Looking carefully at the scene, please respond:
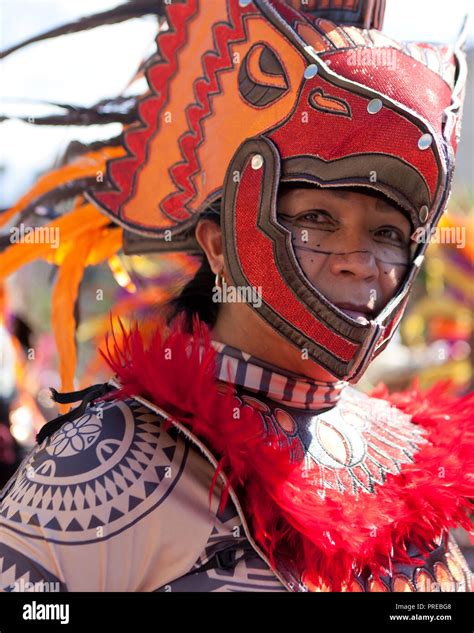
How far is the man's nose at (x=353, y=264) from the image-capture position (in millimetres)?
1810

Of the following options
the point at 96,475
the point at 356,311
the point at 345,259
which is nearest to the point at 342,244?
the point at 345,259

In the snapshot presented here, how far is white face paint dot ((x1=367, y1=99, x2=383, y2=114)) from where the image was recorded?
5.88ft

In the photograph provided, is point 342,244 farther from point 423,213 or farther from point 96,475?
point 96,475

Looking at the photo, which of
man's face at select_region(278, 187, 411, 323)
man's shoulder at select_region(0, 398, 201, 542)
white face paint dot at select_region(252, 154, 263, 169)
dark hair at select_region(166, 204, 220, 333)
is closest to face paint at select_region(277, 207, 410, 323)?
man's face at select_region(278, 187, 411, 323)

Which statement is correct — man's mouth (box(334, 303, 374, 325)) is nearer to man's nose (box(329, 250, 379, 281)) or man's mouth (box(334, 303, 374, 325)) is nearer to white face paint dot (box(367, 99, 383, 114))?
man's nose (box(329, 250, 379, 281))

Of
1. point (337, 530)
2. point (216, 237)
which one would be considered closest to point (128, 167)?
point (216, 237)

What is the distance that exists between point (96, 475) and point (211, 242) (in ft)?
2.12

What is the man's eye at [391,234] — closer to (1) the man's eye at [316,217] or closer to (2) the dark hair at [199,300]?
(1) the man's eye at [316,217]

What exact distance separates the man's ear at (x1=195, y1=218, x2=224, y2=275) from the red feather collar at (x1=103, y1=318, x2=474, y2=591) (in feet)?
0.56

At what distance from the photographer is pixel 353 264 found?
1.81 m

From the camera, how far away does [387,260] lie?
189 centimetres

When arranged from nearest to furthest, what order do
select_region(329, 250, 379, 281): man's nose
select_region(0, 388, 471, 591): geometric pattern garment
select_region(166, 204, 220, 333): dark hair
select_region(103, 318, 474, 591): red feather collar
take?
select_region(0, 388, 471, 591): geometric pattern garment, select_region(103, 318, 474, 591): red feather collar, select_region(329, 250, 379, 281): man's nose, select_region(166, 204, 220, 333): dark hair

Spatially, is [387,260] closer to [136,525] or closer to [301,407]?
[301,407]
